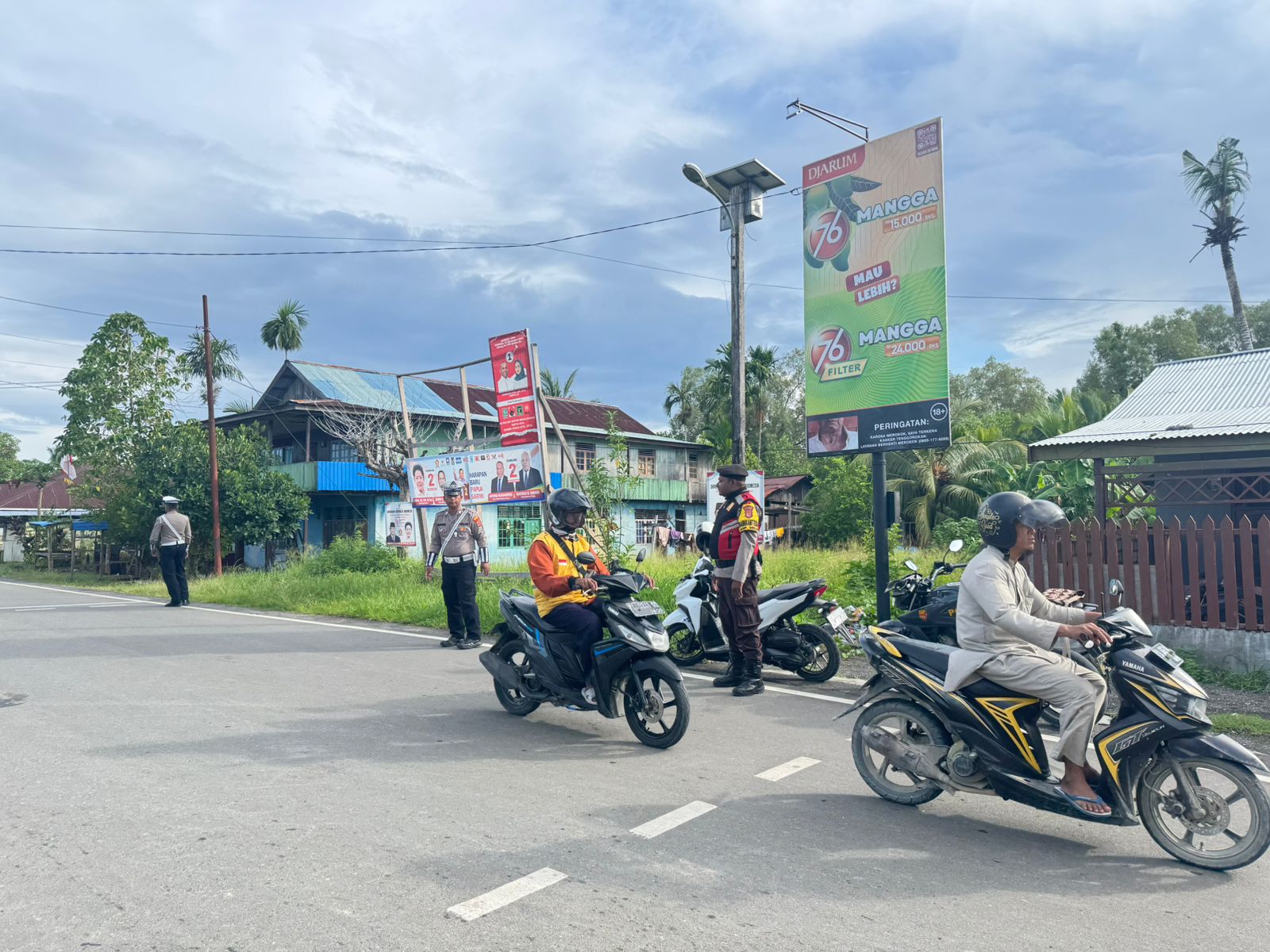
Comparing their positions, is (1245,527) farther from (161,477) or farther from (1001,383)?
(1001,383)

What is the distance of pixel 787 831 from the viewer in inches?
167

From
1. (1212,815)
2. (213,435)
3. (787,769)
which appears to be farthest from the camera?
(213,435)

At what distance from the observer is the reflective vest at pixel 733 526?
7.44 meters

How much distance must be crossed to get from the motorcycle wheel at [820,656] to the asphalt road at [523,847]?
4.33 ft

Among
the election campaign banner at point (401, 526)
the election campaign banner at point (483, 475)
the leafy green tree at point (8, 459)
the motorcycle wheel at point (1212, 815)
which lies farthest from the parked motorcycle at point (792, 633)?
the leafy green tree at point (8, 459)

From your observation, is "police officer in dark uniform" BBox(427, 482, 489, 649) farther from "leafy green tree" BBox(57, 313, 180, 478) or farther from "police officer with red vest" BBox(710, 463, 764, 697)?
"leafy green tree" BBox(57, 313, 180, 478)

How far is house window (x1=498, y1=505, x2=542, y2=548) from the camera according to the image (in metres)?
26.5

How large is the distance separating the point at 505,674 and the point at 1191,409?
41.0 feet

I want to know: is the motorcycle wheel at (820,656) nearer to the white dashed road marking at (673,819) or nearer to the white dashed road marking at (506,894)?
the white dashed road marking at (673,819)

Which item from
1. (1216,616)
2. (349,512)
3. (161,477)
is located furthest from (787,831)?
Result: (349,512)

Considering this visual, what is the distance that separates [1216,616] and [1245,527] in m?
0.85

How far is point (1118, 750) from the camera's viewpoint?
3.97 metres

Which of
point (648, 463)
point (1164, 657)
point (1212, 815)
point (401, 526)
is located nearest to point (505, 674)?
point (1164, 657)

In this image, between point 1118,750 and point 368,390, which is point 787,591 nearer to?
point 1118,750
